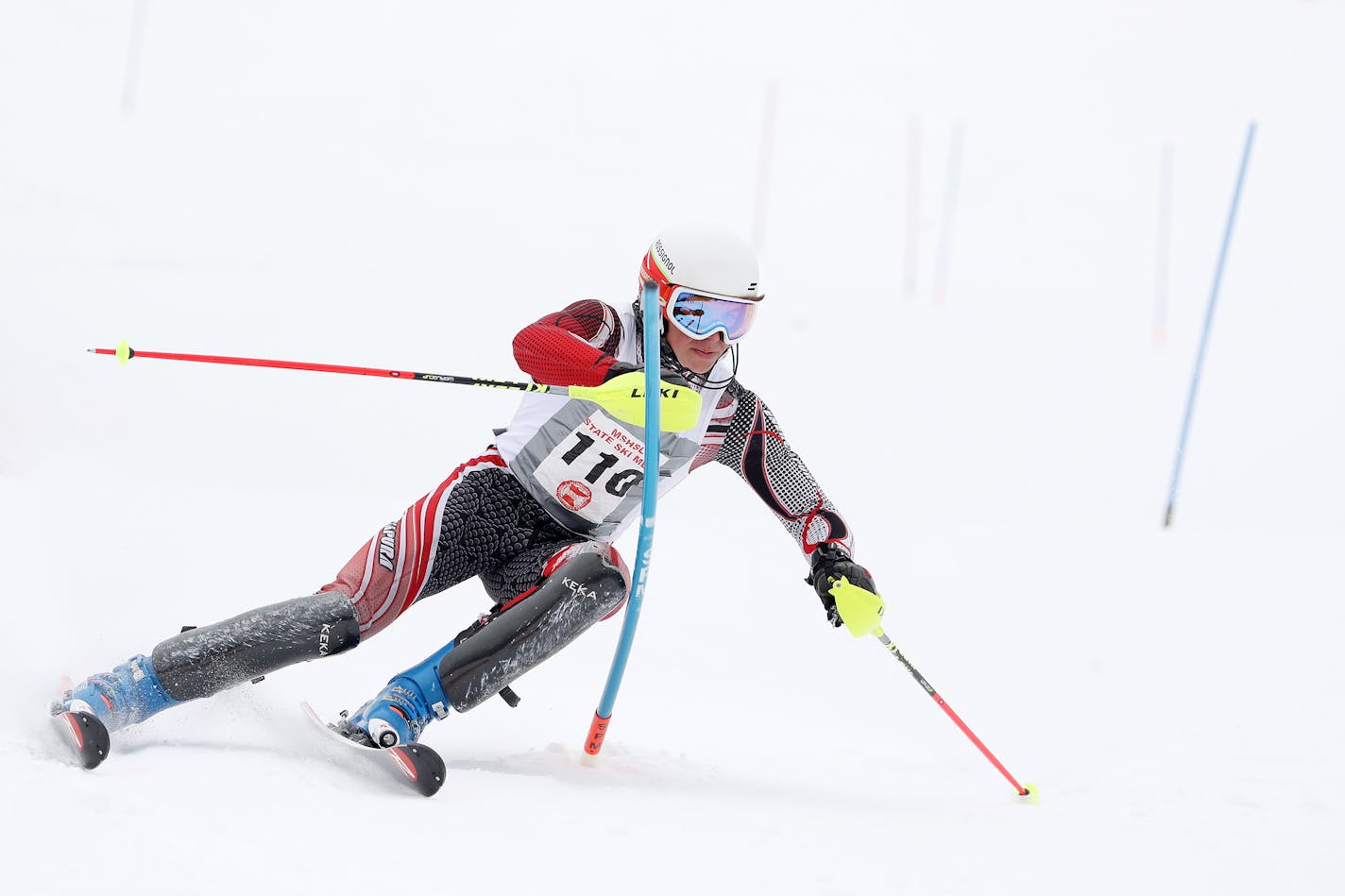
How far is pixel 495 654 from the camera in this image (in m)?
2.38

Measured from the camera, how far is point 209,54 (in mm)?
10023

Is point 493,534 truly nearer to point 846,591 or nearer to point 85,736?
point 846,591

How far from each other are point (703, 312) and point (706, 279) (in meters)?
0.07

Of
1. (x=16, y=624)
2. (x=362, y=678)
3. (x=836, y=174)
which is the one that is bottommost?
(x=362, y=678)

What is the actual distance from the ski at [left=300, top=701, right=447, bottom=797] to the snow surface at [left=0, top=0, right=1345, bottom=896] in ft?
0.24

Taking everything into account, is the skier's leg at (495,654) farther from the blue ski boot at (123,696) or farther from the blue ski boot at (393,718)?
the blue ski boot at (123,696)

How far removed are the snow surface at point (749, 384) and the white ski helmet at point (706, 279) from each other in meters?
1.01

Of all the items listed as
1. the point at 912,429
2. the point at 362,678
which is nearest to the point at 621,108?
the point at 912,429

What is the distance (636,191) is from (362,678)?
276 inches

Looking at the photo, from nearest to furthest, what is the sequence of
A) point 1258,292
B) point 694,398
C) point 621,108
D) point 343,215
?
point 694,398, point 343,215, point 1258,292, point 621,108

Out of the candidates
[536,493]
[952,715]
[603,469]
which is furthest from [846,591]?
[536,493]

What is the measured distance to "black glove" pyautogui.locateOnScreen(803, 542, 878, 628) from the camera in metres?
2.90

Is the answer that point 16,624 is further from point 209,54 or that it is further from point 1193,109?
A: point 1193,109

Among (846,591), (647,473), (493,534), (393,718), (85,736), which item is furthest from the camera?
(846,591)
